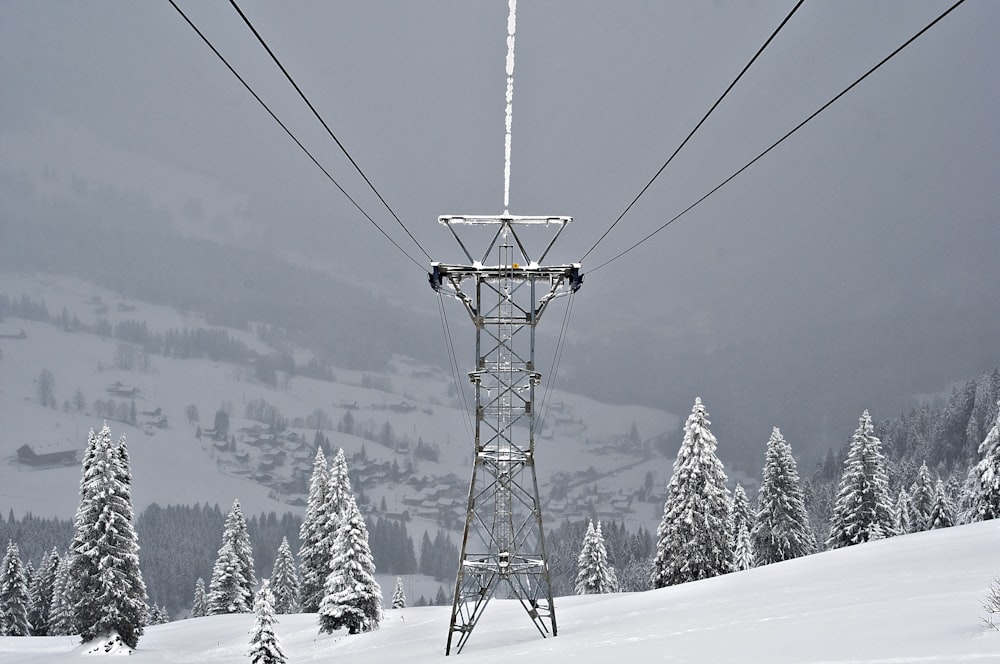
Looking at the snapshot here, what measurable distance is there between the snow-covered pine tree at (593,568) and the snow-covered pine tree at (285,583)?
2806 cm

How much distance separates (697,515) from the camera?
1661 inches

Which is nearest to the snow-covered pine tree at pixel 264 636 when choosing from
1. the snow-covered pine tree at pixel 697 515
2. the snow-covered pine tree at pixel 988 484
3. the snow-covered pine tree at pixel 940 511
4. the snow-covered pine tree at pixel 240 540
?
the snow-covered pine tree at pixel 697 515

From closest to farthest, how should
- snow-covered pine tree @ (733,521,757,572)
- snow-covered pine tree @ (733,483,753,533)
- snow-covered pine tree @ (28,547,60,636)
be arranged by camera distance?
snow-covered pine tree @ (733,521,757,572)
snow-covered pine tree @ (733,483,753,533)
snow-covered pine tree @ (28,547,60,636)

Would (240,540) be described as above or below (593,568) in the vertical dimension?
above

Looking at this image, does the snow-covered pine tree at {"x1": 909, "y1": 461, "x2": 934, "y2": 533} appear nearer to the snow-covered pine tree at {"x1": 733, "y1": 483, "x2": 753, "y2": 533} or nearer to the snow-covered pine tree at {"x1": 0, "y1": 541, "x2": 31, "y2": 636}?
the snow-covered pine tree at {"x1": 733, "y1": 483, "x2": 753, "y2": 533}

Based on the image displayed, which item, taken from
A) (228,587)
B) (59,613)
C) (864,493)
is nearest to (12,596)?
(59,613)

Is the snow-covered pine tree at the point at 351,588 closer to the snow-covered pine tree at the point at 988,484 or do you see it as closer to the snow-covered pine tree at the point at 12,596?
the snow-covered pine tree at the point at 988,484

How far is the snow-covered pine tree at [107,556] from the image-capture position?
4059 centimetres

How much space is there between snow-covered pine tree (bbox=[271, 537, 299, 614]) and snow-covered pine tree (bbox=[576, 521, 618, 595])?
2806 centimetres

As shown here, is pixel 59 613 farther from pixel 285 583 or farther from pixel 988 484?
pixel 988 484

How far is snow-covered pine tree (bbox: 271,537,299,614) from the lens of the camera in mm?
68062

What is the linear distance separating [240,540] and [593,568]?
98.0 feet

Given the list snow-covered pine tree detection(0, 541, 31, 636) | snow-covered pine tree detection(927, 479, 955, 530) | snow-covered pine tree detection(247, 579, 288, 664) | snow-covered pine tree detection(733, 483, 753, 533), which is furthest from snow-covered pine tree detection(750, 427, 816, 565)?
snow-covered pine tree detection(0, 541, 31, 636)

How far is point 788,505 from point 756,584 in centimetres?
3052
